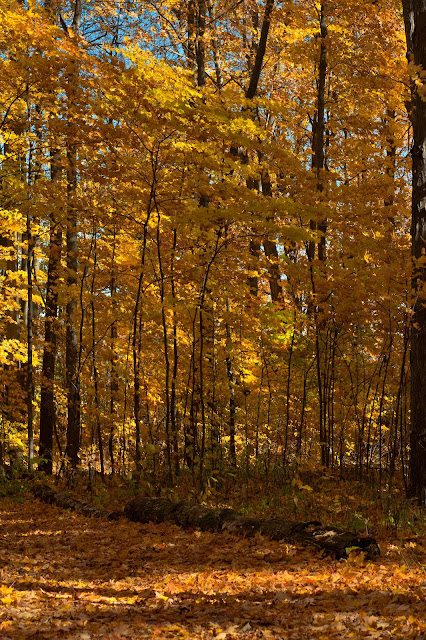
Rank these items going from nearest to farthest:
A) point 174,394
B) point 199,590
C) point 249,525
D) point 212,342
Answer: point 199,590 < point 249,525 < point 174,394 < point 212,342

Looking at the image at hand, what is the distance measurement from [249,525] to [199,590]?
1529 millimetres

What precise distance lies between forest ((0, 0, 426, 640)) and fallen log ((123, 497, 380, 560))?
1.0 inches

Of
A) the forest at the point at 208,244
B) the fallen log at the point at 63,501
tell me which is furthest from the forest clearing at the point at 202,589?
the forest at the point at 208,244

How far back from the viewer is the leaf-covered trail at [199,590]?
11.0ft

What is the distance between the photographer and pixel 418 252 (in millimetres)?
6891

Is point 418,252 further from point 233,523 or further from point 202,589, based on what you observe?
point 202,589

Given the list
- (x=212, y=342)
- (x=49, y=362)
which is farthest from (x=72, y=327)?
(x=212, y=342)

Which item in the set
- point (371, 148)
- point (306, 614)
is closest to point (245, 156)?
point (371, 148)

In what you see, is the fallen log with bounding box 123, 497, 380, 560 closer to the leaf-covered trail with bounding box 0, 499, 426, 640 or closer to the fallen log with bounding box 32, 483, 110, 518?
the leaf-covered trail with bounding box 0, 499, 426, 640

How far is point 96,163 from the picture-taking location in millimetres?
7793

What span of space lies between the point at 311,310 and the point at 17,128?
7523 millimetres

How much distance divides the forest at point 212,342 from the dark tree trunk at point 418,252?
0.03m

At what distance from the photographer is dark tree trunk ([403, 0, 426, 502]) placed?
6.77 m

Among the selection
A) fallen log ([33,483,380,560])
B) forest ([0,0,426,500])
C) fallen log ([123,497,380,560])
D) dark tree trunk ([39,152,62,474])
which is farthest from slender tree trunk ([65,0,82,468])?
fallen log ([123,497,380,560])
